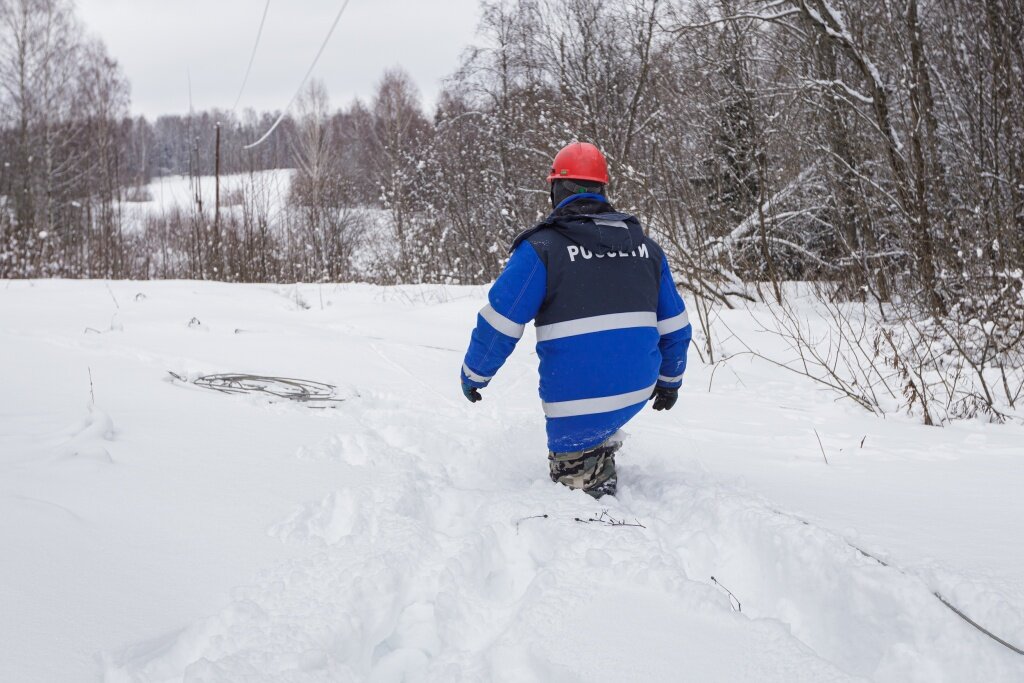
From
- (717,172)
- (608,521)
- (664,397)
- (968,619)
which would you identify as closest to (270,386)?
(664,397)

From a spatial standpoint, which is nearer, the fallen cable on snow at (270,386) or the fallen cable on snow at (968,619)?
the fallen cable on snow at (968,619)

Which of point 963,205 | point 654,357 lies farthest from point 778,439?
point 963,205

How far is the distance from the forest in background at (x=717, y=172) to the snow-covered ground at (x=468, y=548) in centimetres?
196

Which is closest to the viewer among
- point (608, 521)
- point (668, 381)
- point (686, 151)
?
point (608, 521)

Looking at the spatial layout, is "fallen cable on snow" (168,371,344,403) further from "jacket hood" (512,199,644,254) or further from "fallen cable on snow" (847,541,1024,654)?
"fallen cable on snow" (847,541,1024,654)

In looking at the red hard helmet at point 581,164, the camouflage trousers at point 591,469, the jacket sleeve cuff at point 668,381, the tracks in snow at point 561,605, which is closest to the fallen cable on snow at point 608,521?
the tracks in snow at point 561,605

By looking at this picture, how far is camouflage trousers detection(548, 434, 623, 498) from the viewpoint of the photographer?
9.16ft

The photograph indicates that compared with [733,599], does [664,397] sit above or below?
above

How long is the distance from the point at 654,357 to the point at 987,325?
13.0 ft

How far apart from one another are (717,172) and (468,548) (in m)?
11.9

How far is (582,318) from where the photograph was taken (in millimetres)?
2650

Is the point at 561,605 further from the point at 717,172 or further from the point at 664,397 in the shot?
the point at 717,172

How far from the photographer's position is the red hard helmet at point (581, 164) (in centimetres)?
278

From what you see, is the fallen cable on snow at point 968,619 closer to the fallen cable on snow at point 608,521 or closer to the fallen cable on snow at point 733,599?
the fallen cable on snow at point 733,599
